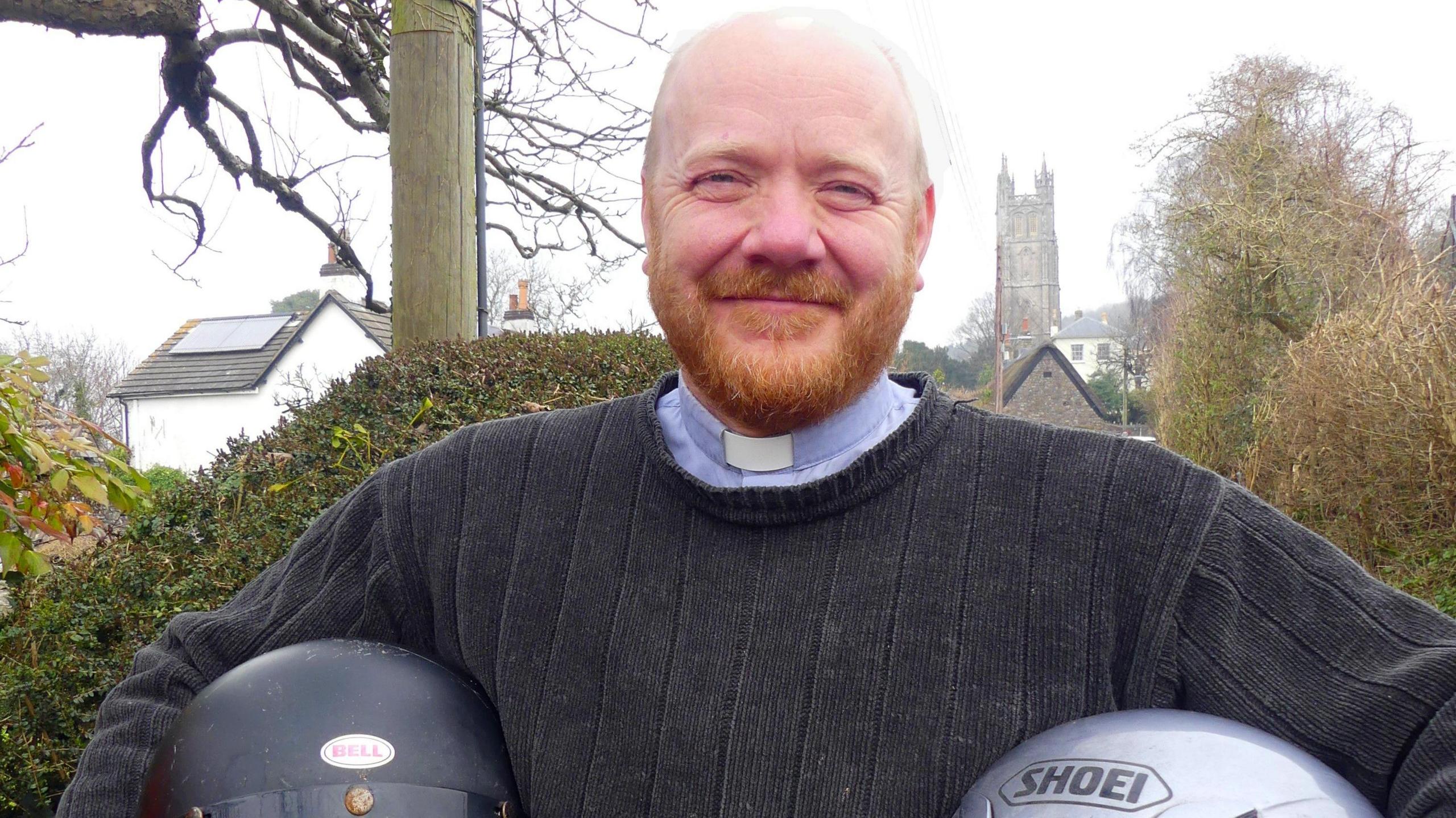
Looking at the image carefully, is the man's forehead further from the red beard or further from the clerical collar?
the clerical collar

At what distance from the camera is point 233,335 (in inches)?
1468

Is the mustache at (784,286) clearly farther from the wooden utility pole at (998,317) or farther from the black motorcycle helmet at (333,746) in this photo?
the wooden utility pole at (998,317)

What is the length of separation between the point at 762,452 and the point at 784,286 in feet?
1.08

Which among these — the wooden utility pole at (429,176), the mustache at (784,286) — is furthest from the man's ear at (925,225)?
the wooden utility pole at (429,176)

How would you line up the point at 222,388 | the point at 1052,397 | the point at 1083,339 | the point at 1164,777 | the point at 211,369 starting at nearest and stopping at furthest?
the point at 1164,777, the point at 222,388, the point at 211,369, the point at 1052,397, the point at 1083,339

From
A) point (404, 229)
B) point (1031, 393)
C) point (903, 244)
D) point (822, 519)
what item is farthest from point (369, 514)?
point (1031, 393)

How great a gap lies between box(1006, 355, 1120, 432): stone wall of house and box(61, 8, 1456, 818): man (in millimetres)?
50089

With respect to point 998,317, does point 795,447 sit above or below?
below

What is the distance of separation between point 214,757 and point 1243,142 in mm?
17534

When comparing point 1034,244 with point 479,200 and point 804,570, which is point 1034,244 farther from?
point 804,570

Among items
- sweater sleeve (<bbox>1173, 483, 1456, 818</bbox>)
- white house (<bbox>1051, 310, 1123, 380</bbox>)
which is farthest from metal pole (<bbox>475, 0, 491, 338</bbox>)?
white house (<bbox>1051, 310, 1123, 380</bbox>)

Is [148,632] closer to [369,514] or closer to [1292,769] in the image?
[369,514]

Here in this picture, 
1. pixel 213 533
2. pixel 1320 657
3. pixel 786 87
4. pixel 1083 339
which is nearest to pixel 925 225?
pixel 786 87

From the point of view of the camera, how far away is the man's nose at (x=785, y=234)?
1.91 metres
